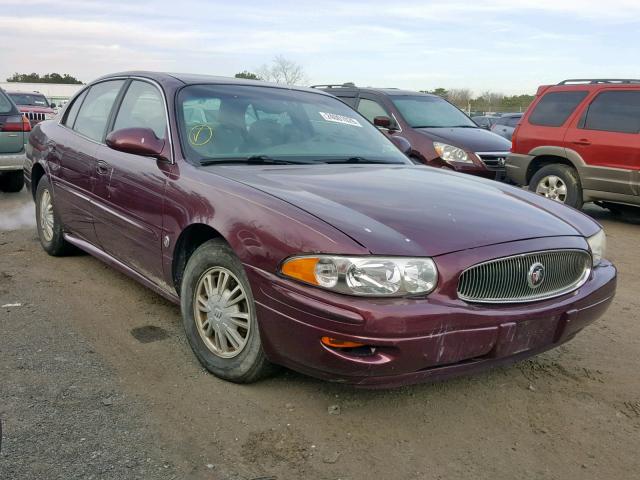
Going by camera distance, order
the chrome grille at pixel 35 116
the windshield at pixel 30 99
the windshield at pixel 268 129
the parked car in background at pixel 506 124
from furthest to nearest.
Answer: the parked car in background at pixel 506 124 < the windshield at pixel 30 99 < the chrome grille at pixel 35 116 < the windshield at pixel 268 129

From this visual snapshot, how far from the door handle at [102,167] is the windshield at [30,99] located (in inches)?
674

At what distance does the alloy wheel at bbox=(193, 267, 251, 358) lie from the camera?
310 centimetres

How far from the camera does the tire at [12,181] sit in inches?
361

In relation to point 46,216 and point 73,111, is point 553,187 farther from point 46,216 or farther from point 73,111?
point 46,216

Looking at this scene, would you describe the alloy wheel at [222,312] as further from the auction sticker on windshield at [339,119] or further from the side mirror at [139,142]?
the auction sticker on windshield at [339,119]

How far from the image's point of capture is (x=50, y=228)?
5.52 m

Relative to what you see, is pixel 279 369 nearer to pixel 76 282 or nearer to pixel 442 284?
pixel 442 284

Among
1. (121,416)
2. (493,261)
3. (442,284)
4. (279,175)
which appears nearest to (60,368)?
(121,416)

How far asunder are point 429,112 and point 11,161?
6.01 m

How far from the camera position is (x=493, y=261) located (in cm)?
276

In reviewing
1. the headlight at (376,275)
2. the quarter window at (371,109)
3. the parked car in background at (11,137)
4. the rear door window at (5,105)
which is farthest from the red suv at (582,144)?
the rear door window at (5,105)

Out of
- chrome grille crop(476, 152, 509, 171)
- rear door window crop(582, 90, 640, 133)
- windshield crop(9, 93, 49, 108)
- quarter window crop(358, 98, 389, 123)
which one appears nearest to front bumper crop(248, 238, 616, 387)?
rear door window crop(582, 90, 640, 133)

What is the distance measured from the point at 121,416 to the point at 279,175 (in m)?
1.44

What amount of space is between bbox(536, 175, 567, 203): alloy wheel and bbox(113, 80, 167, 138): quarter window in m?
5.92
